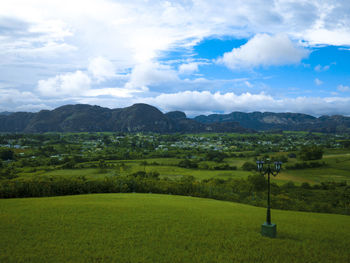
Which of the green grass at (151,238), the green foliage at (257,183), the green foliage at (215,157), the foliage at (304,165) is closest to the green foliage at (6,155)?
the green foliage at (215,157)

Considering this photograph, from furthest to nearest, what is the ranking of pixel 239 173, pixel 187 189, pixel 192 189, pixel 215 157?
pixel 215 157 < pixel 239 173 < pixel 192 189 < pixel 187 189

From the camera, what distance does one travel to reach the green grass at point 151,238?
10852 mm

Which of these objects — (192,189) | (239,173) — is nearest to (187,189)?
(192,189)

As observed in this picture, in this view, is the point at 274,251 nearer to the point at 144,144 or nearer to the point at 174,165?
the point at 174,165

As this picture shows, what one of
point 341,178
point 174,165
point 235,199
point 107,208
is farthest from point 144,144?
point 107,208

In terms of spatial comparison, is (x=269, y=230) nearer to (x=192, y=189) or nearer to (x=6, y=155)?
(x=192, y=189)

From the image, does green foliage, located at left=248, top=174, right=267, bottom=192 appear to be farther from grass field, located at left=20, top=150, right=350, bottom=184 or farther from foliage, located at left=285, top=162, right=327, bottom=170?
foliage, located at left=285, top=162, right=327, bottom=170

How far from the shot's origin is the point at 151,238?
41.7 feet

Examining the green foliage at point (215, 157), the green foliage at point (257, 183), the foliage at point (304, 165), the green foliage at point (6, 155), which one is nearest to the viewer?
the green foliage at point (257, 183)

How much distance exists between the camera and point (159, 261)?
10.4m

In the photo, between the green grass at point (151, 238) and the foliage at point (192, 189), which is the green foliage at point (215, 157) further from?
the green grass at point (151, 238)

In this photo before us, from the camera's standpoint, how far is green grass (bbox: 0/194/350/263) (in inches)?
Result: 427

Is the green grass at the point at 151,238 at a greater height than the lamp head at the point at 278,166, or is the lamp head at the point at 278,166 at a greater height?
the lamp head at the point at 278,166

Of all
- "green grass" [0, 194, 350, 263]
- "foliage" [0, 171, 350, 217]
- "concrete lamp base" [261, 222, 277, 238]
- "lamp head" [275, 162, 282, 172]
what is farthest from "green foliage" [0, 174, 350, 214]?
"lamp head" [275, 162, 282, 172]
